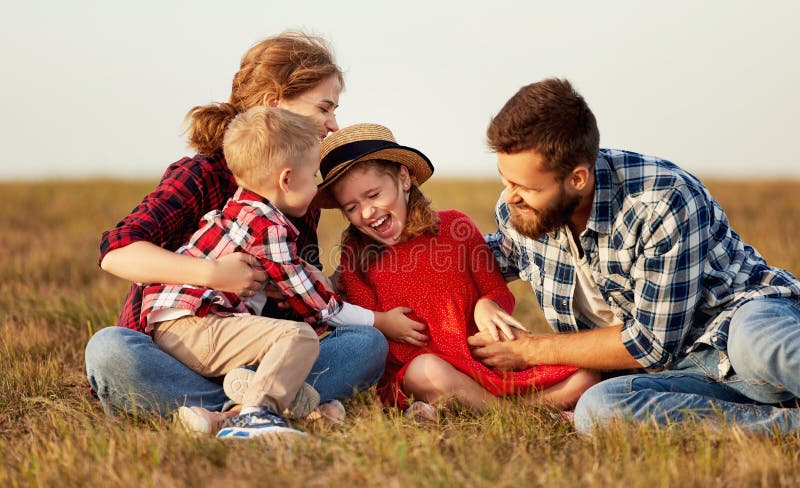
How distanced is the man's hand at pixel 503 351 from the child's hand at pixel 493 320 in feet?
0.10

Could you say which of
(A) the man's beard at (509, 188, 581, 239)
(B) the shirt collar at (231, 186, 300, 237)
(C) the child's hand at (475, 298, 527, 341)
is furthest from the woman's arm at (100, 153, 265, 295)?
(A) the man's beard at (509, 188, 581, 239)

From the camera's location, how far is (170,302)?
12.9 feet

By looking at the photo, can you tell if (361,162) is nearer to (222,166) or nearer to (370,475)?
(222,166)

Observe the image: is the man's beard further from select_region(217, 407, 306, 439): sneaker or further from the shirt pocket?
select_region(217, 407, 306, 439): sneaker

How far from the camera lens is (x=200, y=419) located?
367 cm

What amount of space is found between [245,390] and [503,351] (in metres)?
1.36

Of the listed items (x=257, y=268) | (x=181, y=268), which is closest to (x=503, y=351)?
(x=257, y=268)

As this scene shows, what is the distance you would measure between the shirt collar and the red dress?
0.70 meters

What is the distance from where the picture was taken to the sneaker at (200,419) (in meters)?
3.64

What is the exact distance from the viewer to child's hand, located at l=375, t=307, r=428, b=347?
4.43 metres

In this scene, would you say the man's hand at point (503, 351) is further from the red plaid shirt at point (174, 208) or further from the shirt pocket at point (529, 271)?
the red plaid shirt at point (174, 208)

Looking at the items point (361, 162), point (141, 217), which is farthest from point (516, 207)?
point (141, 217)

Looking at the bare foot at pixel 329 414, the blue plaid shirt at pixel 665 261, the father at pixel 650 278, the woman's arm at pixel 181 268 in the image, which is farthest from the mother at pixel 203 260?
the blue plaid shirt at pixel 665 261

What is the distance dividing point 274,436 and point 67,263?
6.43 m
